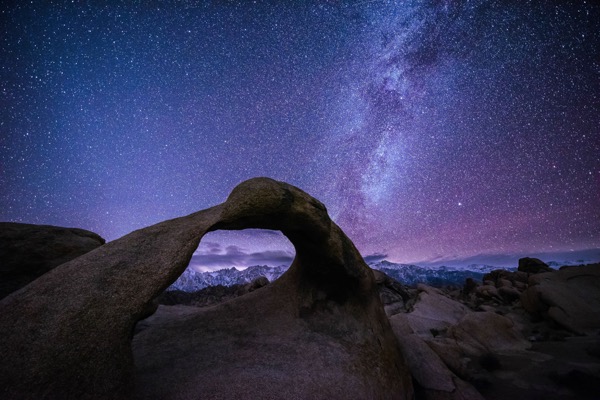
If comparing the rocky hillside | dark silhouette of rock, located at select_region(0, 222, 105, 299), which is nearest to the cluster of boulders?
the rocky hillside

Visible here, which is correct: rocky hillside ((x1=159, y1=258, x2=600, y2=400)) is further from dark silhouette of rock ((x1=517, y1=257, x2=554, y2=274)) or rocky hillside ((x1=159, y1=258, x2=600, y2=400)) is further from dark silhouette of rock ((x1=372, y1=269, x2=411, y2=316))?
dark silhouette of rock ((x1=517, y1=257, x2=554, y2=274))

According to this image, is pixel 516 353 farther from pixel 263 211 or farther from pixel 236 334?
pixel 263 211

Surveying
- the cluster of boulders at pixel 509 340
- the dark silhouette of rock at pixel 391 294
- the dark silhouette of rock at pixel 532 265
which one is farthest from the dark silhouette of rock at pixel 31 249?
the dark silhouette of rock at pixel 532 265

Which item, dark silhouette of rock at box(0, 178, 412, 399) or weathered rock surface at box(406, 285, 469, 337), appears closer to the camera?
dark silhouette of rock at box(0, 178, 412, 399)

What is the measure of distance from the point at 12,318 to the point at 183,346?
9.58 ft

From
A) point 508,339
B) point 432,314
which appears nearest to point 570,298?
point 508,339

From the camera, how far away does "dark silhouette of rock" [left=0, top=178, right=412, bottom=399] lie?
2461 millimetres

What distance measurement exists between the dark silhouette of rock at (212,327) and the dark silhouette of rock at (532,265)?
26658 mm

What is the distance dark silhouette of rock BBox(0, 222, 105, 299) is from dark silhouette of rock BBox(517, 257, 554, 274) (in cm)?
3235

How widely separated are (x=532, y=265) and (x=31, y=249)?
34.6 m

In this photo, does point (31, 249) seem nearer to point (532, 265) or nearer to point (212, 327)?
point (212, 327)

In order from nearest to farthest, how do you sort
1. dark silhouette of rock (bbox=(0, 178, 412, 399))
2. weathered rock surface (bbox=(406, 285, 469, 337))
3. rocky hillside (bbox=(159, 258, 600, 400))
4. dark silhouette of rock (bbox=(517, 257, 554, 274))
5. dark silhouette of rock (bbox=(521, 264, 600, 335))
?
1. dark silhouette of rock (bbox=(0, 178, 412, 399))
2. rocky hillside (bbox=(159, 258, 600, 400))
3. dark silhouette of rock (bbox=(521, 264, 600, 335))
4. weathered rock surface (bbox=(406, 285, 469, 337))
5. dark silhouette of rock (bbox=(517, 257, 554, 274))

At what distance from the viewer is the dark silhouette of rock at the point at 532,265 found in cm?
2328

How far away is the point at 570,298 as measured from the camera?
12594mm
